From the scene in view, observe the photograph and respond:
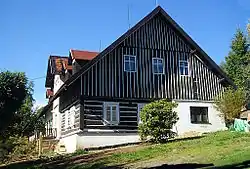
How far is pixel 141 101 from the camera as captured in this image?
30.8 metres

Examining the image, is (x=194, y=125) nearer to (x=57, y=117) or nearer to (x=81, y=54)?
(x=81, y=54)

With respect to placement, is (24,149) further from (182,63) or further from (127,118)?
(182,63)

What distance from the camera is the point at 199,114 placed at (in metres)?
32.6

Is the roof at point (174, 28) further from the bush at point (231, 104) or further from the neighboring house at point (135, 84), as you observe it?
the bush at point (231, 104)

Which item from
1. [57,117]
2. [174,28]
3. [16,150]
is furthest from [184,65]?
[16,150]

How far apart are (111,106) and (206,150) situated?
12.2 meters

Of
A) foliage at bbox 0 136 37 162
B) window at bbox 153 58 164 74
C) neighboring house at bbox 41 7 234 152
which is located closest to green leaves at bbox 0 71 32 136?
neighboring house at bbox 41 7 234 152

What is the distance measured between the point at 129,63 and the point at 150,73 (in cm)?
199

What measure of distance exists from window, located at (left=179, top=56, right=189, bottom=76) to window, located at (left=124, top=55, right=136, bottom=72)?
4.45 meters

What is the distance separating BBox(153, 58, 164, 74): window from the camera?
104 feet

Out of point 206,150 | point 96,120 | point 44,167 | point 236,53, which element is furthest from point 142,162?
point 236,53

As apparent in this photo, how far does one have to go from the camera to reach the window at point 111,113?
96.5ft

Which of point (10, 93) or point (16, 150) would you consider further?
point (16, 150)

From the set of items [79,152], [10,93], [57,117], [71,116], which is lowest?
[79,152]
